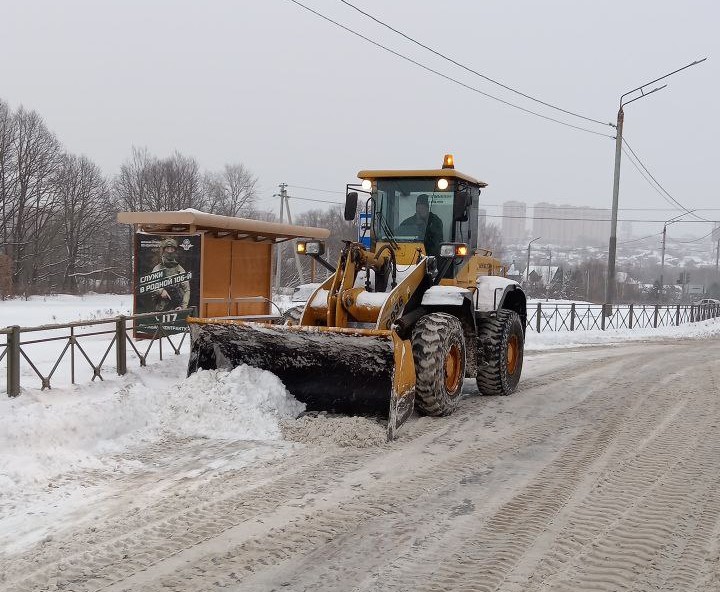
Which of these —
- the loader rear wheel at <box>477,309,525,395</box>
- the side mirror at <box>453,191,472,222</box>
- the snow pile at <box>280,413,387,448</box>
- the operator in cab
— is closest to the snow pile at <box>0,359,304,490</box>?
the snow pile at <box>280,413,387,448</box>

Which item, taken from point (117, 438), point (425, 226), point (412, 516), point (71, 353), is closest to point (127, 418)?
point (117, 438)

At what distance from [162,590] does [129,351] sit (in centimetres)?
730

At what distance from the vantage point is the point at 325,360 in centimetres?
701

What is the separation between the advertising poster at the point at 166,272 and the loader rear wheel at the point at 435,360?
5933 millimetres

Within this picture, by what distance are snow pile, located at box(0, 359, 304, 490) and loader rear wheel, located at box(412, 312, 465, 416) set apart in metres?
1.30

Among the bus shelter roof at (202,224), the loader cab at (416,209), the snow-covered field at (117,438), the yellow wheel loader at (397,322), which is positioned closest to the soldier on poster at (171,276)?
the bus shelter roof at (202,224)

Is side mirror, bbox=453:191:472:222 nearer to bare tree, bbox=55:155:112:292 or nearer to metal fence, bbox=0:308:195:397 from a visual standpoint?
metal fence, bbox=0:308:195:397

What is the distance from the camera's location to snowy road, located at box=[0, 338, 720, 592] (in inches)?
147

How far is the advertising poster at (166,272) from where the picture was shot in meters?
12.2

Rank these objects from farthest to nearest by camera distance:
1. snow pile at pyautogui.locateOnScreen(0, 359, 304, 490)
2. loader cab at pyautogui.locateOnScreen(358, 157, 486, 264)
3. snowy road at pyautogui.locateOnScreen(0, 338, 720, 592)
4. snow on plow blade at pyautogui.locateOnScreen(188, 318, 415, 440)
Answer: loader cab at pyautogui.locateOnScreen(358, 157, 486, 264) → snow on plow blade at pyautogui.locateOnScreen(188, 318, 415, 440) → snow pile at pyautogui.locateOnScreen(0, 359, 304, 490) → snowy road at pyautogui.locateOnScreen(0, 338, 720, 592)

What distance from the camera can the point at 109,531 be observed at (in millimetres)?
4262

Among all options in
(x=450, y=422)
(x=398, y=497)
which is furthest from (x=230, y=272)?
(x=398, y=497)

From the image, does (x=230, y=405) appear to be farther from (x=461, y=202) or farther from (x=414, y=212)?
(x=461, y=202)

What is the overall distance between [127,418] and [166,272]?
19.4 ft
